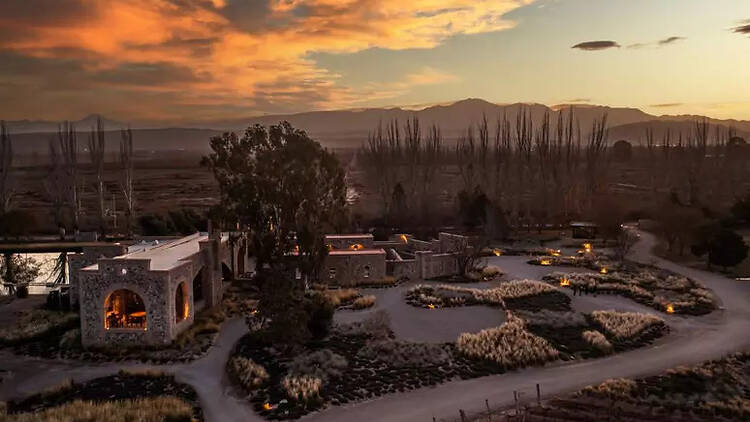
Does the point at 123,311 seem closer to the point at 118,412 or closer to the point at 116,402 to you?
the point at 116,402

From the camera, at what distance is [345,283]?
29.9 meters

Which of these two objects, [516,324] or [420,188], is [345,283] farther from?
[420,188]

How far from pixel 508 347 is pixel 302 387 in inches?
313

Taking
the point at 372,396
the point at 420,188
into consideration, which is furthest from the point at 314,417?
the point at 420,188

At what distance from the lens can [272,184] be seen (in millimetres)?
25750

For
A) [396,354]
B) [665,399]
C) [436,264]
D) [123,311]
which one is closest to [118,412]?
[123,311]

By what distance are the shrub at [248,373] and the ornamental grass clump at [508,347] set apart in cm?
732

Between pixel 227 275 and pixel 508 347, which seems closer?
pixel 508 347

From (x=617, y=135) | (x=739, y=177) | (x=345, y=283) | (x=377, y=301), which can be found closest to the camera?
(x=377, y=301)

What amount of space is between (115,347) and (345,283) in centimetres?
1312

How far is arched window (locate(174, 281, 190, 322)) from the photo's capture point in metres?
21.8

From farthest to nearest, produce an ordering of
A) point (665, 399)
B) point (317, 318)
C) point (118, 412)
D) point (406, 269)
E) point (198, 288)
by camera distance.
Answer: point (406, 269) → point (198, 288) → point (317, 318) → point (665, 399) → point (118, 412)

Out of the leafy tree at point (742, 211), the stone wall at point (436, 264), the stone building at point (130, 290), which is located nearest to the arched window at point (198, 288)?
the stone building at point (130, 290)

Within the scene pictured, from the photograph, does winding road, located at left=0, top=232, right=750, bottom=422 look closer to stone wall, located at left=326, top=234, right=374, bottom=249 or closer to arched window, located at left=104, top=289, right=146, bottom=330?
arched window, located at left=104, top=289, right=146, bottom=330
